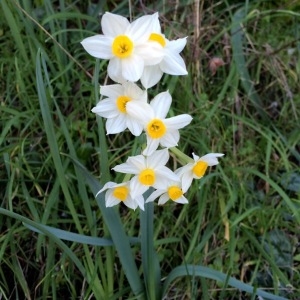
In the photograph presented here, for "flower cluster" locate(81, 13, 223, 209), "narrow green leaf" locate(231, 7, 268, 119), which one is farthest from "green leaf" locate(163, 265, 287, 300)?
"narrow green leaf" locate(231, 7, 268, 119)

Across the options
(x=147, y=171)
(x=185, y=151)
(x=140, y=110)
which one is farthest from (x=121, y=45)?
(x=185, y=151)

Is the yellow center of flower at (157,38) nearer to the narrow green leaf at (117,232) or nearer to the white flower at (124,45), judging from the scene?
the white flower at (124,45)

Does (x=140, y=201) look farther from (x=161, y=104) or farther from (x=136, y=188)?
(x=161, y=104)

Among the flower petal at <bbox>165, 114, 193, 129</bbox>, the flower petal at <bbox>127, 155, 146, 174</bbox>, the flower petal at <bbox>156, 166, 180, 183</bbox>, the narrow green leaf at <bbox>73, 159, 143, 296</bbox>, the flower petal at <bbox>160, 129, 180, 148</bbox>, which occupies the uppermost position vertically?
the flower petal at <bbox>165, 114, 193, 129</bbox>

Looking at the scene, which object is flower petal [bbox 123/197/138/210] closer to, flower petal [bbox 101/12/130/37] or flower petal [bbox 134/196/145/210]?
flower petal [bbox 134/196/145/210]

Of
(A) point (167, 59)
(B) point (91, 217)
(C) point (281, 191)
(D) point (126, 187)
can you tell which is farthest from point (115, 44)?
(C) point (281, 191)

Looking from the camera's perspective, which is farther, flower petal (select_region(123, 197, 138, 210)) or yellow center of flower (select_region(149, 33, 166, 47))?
flower petal (select_region(123, 197, 138, 210))

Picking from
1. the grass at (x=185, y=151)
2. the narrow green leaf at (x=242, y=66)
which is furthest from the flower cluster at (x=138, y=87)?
the narrow green leaf at (x=242, y=66)

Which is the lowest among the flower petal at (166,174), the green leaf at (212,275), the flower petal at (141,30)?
the green leaf at (212,275)

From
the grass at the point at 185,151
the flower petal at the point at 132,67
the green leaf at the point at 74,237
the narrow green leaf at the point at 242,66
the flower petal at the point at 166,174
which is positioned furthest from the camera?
the narrow green leaf at the point at 242,66

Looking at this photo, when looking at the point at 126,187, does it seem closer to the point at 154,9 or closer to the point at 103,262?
the point at 103,262
